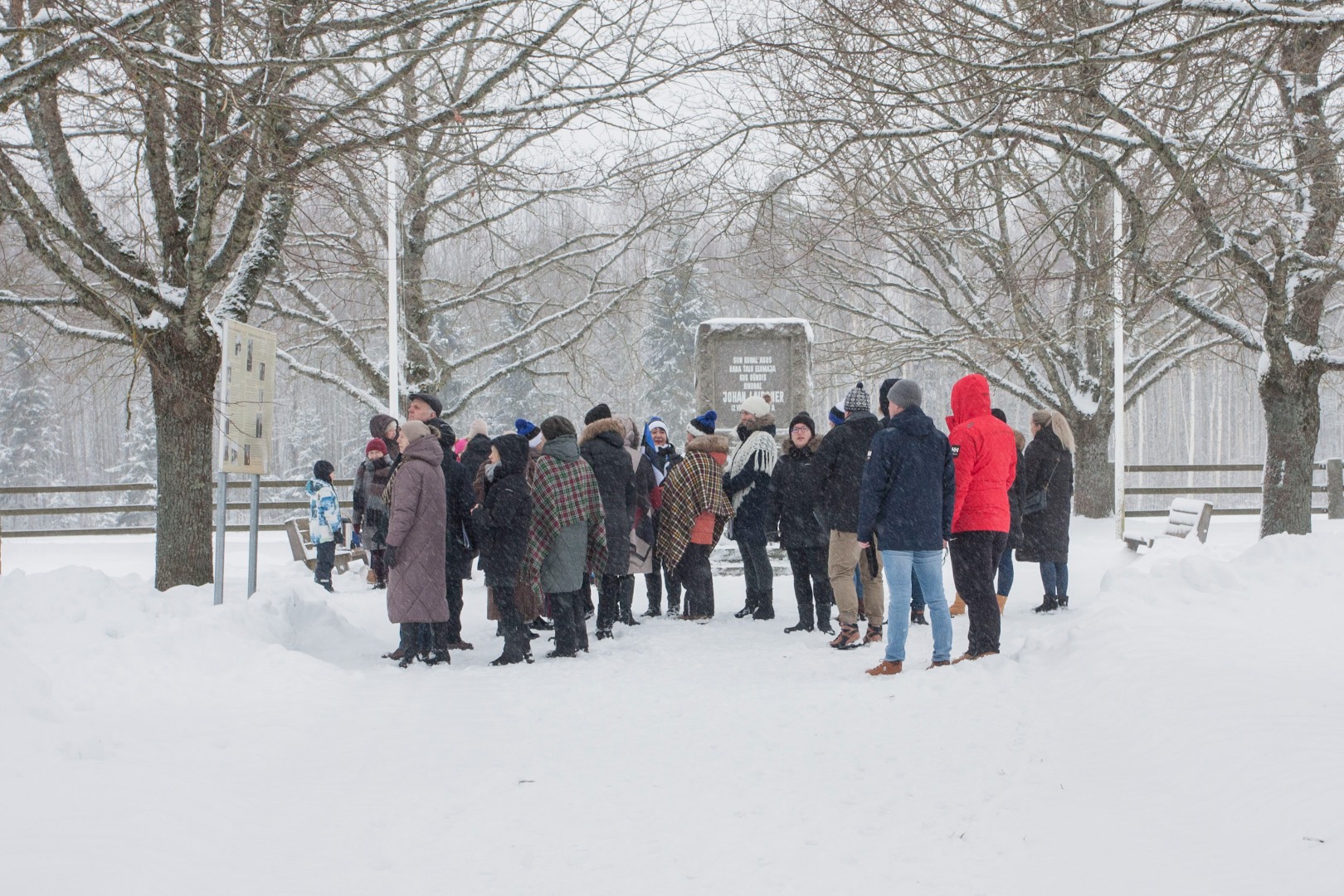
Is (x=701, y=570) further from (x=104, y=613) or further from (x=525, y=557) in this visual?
(x=104, y=613)

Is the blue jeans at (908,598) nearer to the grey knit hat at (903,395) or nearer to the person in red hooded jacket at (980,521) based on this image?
the person in red hooded jacket at (980,521)

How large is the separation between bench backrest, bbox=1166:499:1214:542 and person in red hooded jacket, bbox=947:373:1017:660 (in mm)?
7880

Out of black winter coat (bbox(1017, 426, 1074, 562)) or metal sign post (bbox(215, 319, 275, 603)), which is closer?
metal sign post (bbox(215, 319, 275, 603))

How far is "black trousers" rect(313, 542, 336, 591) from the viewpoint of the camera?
509 inches

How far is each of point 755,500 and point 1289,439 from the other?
20.2 feet

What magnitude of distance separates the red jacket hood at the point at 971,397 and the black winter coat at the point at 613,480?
2931 mm

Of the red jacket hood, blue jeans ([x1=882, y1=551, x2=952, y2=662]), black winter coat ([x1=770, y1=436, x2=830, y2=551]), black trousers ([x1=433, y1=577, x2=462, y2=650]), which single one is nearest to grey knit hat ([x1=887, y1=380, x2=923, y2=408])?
the red jacket hood

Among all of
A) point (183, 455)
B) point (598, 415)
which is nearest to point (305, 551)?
A: point (183, 455)

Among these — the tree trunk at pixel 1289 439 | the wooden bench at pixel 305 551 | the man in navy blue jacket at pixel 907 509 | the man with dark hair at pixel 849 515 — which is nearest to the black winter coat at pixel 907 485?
the man in navy blue jacket at pixel 907 509

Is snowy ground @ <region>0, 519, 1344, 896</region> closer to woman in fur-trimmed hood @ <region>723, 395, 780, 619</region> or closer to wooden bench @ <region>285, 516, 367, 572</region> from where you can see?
woman in fur-trimmed hood @ <region>723, 395, 780, 619</region>

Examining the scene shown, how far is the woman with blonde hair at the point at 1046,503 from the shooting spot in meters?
9.91

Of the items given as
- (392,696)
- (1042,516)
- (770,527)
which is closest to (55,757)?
(392,696)

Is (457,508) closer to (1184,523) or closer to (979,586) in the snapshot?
(979,586)

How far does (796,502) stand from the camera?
9.22 metres
